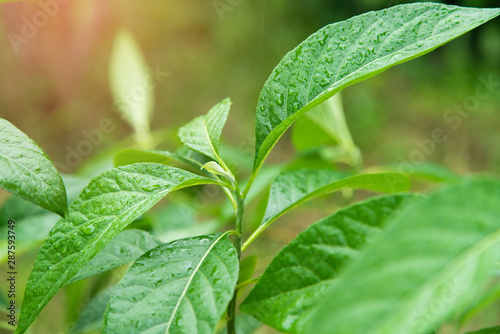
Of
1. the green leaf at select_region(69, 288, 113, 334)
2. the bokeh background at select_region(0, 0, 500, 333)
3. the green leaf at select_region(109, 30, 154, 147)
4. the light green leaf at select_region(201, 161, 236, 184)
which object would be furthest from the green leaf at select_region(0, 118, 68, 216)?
the bokeh background at select_region(0, 0, 500, 333)

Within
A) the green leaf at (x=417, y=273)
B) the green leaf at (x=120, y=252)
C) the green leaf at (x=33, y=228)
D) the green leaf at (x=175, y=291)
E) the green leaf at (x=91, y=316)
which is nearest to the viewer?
the green leaf at (x=417, y=273)

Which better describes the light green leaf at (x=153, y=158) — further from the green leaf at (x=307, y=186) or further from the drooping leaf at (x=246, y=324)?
the drooping leaf at (x=246, y=324)

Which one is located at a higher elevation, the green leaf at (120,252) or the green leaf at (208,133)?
the green leaf at (208,133)

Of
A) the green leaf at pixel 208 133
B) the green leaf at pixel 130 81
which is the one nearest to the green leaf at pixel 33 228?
the green leaf at pixel 208 133

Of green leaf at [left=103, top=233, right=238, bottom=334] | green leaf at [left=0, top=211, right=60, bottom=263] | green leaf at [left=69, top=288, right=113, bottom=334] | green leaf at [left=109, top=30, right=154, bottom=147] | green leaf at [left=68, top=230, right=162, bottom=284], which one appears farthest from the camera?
green leaf at [left=109, top=30, right=154, bottom=147]

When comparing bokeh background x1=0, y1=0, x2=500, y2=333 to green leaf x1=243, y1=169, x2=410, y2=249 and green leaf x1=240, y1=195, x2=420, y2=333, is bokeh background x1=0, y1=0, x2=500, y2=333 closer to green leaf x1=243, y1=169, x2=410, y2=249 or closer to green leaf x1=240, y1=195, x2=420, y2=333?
green leaf x1=243, y1=169, x2=410, y2=249

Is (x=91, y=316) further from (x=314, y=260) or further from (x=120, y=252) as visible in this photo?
(x=314, y=260)

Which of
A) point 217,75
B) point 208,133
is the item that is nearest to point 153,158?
point 208,133

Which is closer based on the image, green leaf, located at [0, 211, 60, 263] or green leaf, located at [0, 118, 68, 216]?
green leaf, located at [0, 118, 68, 216]

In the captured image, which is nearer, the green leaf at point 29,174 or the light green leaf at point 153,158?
the green leaf at point 29,174
